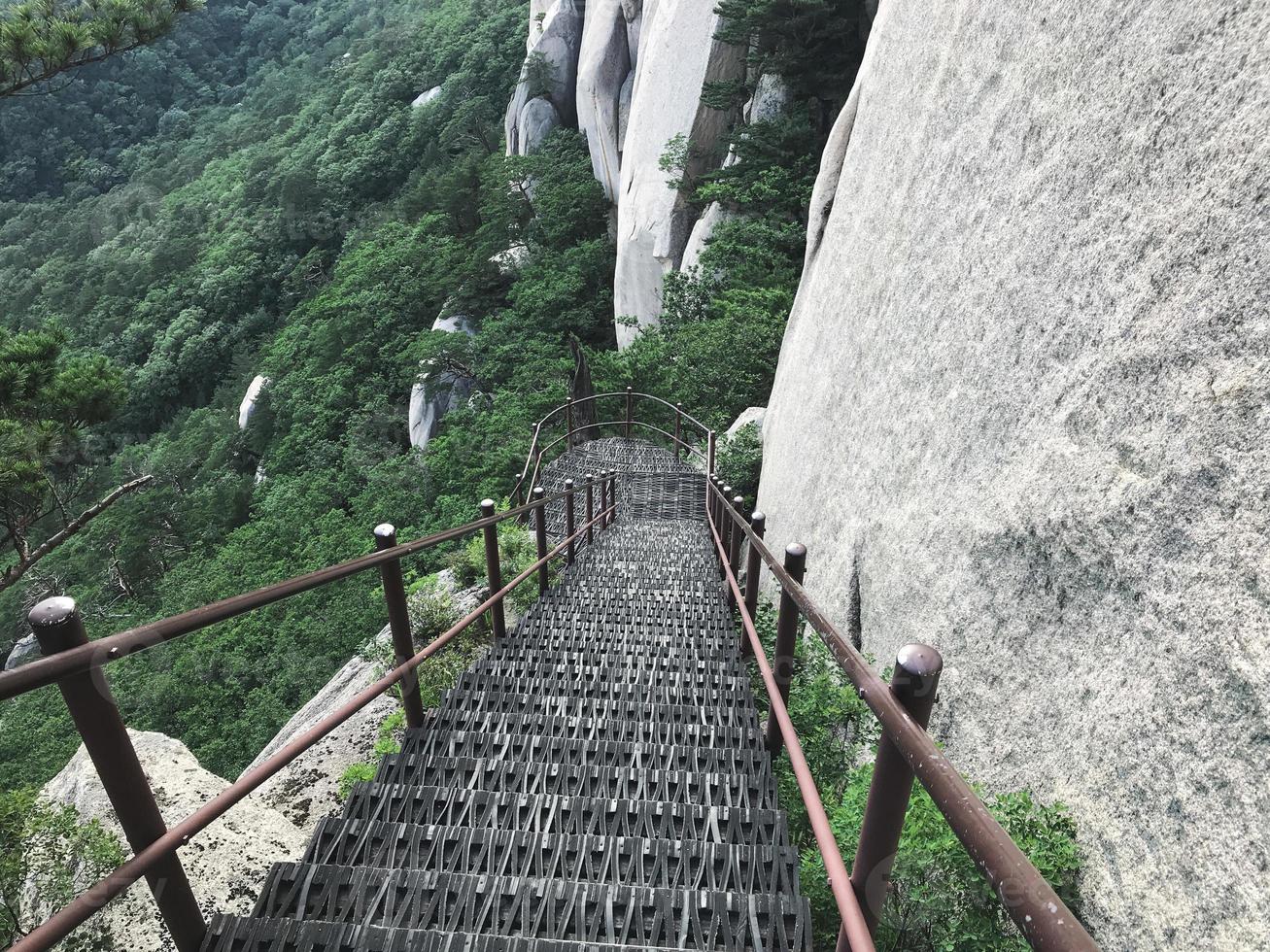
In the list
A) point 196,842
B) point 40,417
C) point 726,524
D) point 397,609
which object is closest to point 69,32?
point 40,417

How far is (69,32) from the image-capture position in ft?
19.1

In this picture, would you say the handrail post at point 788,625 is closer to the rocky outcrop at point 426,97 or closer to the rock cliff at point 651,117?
the rock cliff at point 651,117

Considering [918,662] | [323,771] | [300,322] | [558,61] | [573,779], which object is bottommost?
[323,771]

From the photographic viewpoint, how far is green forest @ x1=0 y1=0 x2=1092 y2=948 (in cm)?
1177

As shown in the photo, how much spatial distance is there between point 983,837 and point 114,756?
146 cm

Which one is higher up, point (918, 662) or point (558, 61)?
point (558, 61)

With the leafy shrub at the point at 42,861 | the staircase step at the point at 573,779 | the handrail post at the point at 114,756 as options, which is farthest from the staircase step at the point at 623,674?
the handrail post at the point at 114,756

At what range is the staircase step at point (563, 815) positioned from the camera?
1911mm

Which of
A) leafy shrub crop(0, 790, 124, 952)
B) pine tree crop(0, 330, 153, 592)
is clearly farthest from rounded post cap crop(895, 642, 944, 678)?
pine tree crop(0, 330, 153, 592)

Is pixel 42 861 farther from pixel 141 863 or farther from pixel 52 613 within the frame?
pixel 52 613

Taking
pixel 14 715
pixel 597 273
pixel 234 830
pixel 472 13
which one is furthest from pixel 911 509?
pixel 472 13

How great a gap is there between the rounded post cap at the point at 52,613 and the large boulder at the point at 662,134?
15.7m

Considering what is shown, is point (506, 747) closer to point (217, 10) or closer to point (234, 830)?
point (234, 830)

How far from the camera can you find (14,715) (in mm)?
16891
